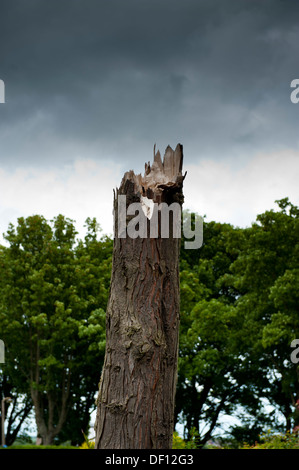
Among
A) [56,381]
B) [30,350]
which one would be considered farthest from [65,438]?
[30,350]

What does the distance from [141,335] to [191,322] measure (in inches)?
719

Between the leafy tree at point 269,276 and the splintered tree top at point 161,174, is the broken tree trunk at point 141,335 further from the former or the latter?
the leafy tree at point 269,276

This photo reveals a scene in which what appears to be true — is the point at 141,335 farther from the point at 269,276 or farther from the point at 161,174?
the point at 269,276

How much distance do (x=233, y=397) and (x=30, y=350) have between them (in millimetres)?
10189

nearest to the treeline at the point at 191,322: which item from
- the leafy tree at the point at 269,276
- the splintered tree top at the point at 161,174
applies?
the leafy tree at the point at 269,276

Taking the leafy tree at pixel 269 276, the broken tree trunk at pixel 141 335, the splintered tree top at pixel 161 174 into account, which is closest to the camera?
the broken tree trunk at pixel 141 335

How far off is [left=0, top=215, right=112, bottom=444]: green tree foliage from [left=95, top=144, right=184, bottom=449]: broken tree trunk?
15.8 metres

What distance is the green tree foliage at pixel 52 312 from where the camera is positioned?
21000 mm

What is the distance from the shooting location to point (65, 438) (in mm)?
24328

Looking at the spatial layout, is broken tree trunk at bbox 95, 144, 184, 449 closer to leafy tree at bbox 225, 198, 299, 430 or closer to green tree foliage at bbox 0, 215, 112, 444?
leafy tree at bbox 225, 198, 299, 430

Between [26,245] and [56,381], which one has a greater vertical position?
[26,245]

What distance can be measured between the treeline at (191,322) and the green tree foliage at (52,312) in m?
0.05

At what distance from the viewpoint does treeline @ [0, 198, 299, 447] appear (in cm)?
1934
